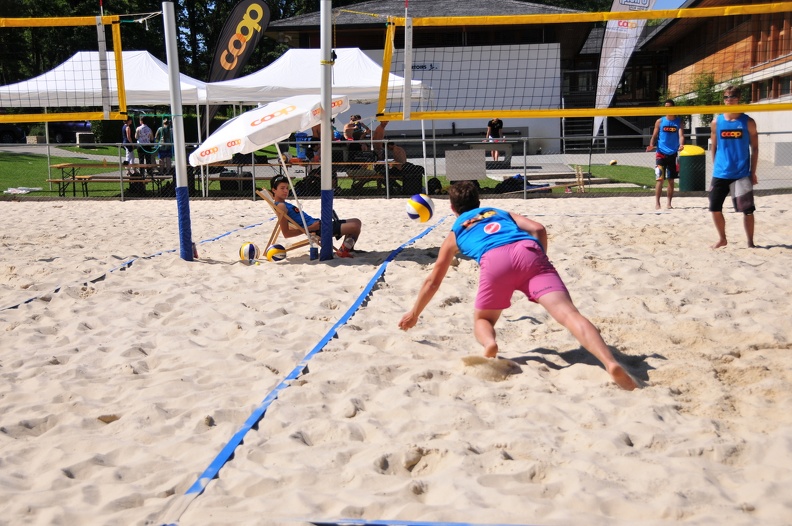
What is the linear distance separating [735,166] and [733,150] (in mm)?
154

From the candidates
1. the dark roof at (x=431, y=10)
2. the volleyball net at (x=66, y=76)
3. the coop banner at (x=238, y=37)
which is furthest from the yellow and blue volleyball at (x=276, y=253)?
the dark roof at (x=431, y=10)

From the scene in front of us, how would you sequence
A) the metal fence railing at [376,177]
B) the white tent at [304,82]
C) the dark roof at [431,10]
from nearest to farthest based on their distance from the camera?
the metal fence railing at [376,177]
the white tent at [304,82]
the dark roof at [431,10]

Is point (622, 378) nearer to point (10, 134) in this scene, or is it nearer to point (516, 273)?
point (516, 273)

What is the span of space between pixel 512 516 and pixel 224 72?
51.8ft

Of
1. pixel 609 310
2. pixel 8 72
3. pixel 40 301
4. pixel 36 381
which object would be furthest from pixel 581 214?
pixel 8 72

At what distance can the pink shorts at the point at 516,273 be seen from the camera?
4.05 metres

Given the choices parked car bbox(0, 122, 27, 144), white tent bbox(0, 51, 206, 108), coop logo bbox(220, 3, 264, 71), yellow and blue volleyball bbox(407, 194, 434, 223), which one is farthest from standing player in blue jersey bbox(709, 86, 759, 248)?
parked car bbox(0, 122, 27, 144)

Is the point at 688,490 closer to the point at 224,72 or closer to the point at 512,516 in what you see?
the point at 512,516

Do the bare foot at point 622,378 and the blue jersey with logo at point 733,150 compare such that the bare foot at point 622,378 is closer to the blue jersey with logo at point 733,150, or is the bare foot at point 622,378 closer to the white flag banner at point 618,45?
the blue jersey with logo at point 733,150

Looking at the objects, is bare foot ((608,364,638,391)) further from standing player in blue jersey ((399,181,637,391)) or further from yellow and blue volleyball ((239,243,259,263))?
yellow and blue volleyball ((239,243,259,263))

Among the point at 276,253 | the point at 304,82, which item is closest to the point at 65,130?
the point at 304,82

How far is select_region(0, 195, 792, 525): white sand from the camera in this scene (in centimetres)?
272

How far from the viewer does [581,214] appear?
34.4 feet

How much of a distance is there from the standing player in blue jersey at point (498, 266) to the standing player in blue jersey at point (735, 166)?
370 cm
